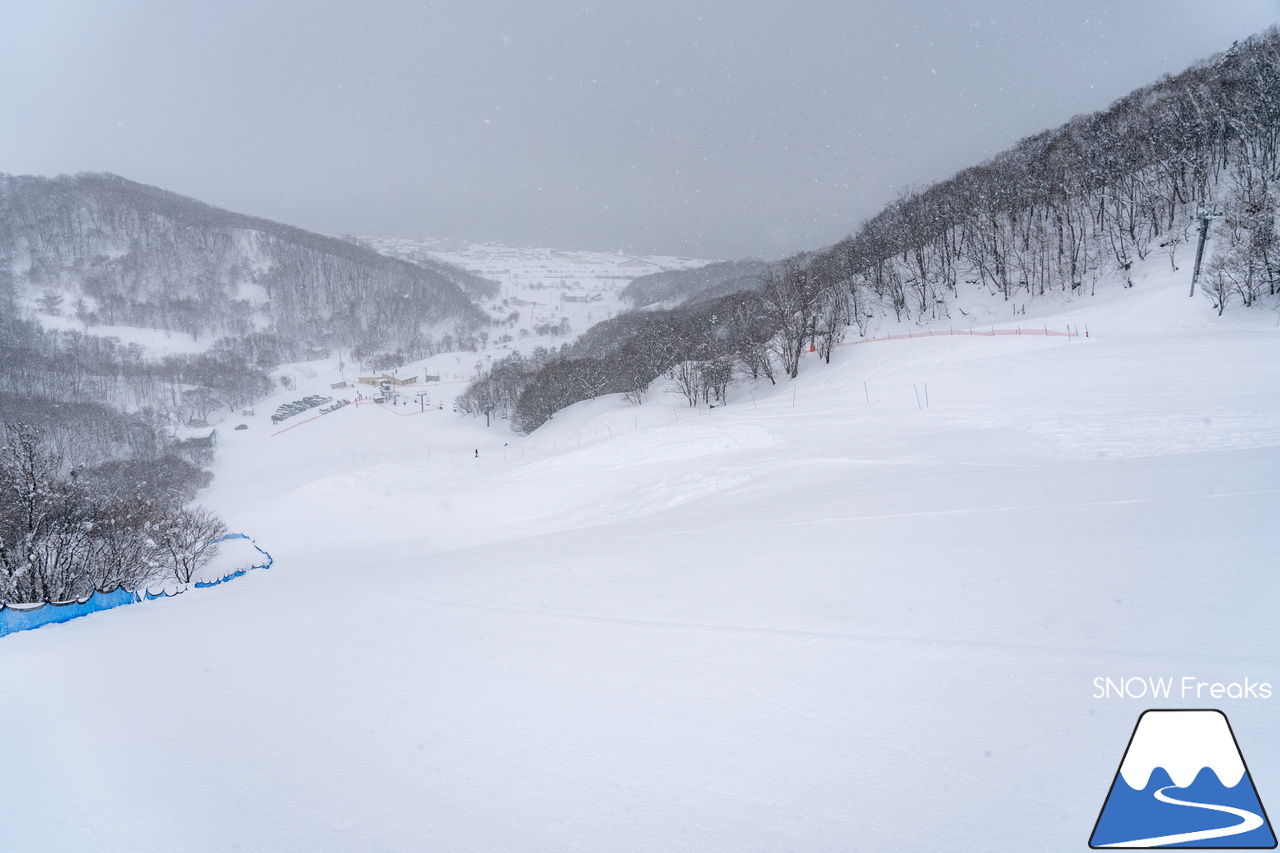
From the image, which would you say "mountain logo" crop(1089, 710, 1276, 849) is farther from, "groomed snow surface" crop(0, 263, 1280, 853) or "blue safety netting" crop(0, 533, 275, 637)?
"blue safety netting" crop(0, 533, 275, 637)

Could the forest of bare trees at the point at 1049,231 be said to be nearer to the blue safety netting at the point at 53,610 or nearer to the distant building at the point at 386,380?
the blue safety netting at the point at 53,610

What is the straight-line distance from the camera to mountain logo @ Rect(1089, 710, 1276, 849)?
2092mm

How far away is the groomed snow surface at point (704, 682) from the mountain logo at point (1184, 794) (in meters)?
0.08

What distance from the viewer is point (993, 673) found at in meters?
3.20

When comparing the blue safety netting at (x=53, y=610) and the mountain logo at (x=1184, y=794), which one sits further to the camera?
the blue safety netting at (x=53, y=610)

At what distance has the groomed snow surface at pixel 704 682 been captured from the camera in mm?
2490

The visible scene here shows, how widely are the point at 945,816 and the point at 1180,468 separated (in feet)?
28.7

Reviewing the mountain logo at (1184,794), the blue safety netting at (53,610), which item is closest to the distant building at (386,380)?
the blue safety netting at (53,610)

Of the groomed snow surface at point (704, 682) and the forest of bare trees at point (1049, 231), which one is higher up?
the forest of bare trees at point (1049, 231)

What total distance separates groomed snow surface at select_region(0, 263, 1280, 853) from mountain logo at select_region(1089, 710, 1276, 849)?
3.0 inches

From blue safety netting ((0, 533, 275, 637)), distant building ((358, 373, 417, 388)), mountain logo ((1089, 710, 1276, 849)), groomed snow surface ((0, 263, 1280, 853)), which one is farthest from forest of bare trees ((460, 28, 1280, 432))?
distant building ((358, 373, 417, 388))

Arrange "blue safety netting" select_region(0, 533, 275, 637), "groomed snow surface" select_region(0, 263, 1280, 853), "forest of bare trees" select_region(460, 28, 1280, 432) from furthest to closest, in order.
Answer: "forest of bare trees" select_region(460, 28, 1280, 432), "blue safety netting" select_region(0, 533, 275, 637), "groomed snow surface" select_region(0, 263, 1280, 853)

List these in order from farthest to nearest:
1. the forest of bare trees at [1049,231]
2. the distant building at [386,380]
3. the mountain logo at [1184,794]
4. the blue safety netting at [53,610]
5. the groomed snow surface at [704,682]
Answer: the distant building at [386,380] → the forest of bare trees at [1049,231] → the blue safety netting at [53,610] → the groomed snow surface at [704,682] → the mountain logo at [1184,794]

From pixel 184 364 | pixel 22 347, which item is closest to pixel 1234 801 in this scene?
pixel 184 364
